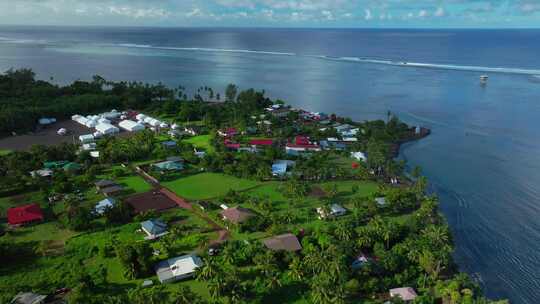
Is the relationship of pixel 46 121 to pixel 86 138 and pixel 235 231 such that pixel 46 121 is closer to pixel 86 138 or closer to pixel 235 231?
pixel 86 138

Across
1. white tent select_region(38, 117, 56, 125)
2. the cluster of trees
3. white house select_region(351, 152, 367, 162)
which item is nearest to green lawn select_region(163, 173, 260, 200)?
white house select_region(351, 152, 367, 162)

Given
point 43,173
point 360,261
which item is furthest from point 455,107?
point 43,173

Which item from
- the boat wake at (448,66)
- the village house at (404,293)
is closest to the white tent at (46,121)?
the village house at (404,293)

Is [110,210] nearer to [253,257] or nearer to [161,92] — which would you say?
[253,257]

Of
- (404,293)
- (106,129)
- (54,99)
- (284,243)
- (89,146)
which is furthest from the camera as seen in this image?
(54,99)

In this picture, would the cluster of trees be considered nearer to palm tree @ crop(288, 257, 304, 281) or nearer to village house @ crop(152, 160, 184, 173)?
village house @ crop(152, 160, 184, 173)

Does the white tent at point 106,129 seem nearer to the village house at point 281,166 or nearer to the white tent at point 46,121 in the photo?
the white tent at point 46,121
